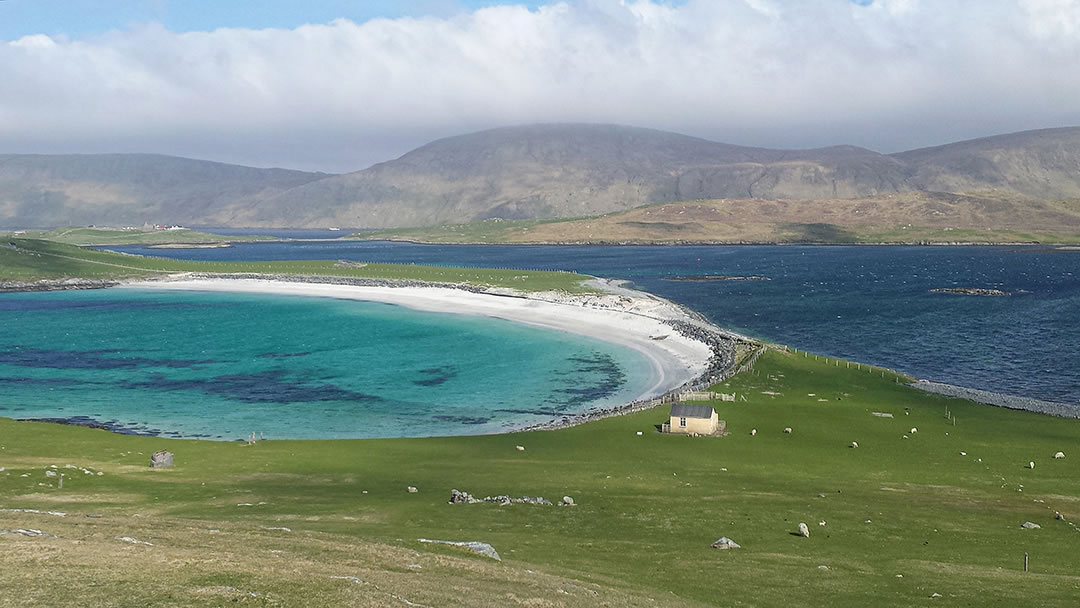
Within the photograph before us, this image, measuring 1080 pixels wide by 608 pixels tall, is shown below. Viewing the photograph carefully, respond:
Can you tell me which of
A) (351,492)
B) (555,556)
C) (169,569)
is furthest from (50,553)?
(351,492)

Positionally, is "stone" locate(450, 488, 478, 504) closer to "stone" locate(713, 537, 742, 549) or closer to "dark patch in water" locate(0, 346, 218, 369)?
"stone" locate(713, 537, 742, 549)

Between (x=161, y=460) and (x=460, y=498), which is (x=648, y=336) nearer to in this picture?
(x=460, y=498)

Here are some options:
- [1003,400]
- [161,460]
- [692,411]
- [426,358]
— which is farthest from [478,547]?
[426,358]

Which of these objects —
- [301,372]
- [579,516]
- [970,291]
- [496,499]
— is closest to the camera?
[579,516]

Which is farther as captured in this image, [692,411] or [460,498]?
[692,411]

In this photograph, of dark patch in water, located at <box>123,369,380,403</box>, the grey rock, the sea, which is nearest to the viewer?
the grey rock

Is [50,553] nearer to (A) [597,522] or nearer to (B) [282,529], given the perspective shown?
(B) [282,529]

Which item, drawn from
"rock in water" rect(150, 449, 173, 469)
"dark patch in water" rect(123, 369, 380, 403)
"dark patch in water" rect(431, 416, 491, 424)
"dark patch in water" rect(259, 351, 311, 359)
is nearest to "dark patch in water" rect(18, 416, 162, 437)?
"dark patch in water" rect(123, 369, 380, 403)
